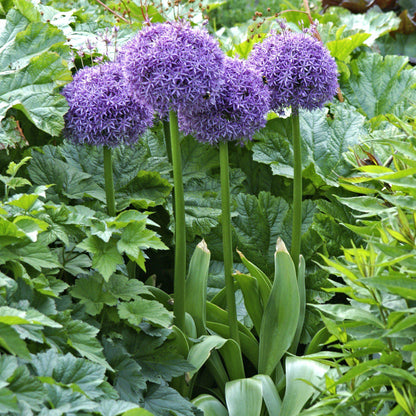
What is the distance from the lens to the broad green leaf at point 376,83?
376cm

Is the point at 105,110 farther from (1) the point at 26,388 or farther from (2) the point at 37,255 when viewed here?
(1) the point at 26,388

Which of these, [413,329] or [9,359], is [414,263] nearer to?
[413,329]

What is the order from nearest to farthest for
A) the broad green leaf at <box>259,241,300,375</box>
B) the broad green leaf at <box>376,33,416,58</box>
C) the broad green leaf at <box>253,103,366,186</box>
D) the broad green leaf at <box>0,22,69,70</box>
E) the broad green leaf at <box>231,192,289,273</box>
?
1. the broad green leaf at <box>259,241,300,375</box>
2. the broad green leaf at <box>0,22,69,70</box>
3. the broad green leaf at <box>231,192,289,273</box>
4. the broad green leaf at <box>253,103,366,186</box>
5. the broad green leaf at <box>376,33,416,58</box>

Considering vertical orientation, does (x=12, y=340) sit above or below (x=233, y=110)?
below

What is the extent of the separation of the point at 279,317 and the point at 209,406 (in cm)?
42

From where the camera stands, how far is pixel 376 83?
12.5 ft

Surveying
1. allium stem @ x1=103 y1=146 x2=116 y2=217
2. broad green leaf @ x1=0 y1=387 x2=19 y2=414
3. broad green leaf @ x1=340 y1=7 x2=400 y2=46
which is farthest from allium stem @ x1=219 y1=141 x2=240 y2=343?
broad green leaf @ x1=340 y1=7 x2=400 y2=46

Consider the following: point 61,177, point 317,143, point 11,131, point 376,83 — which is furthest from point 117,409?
point 376,83

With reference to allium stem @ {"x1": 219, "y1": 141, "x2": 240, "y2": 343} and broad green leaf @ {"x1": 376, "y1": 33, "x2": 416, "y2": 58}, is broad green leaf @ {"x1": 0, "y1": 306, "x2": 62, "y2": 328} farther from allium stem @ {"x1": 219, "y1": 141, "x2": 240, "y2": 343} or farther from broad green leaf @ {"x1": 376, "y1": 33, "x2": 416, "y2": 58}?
broad green leaf @ {"x1": 376, "y1": 33, "x2": 416, "y2": 58}

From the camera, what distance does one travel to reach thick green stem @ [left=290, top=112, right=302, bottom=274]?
2371 millimetres

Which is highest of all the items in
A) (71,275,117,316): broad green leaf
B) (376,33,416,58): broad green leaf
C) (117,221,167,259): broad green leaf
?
(376,33,416,58): broad green leaf

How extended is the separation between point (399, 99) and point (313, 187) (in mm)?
948

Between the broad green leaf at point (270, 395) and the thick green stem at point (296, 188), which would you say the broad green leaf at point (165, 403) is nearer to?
the broad green leaf at point (270, 395)

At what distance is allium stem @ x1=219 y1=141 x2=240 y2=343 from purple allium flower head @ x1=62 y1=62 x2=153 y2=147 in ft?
1.05
